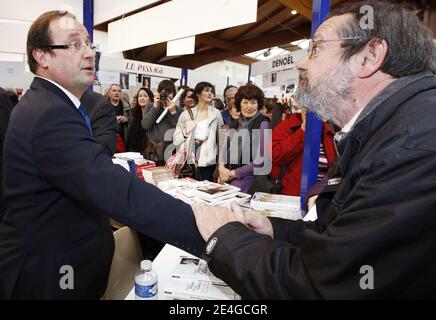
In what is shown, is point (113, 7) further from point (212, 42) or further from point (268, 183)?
point (212, 42)

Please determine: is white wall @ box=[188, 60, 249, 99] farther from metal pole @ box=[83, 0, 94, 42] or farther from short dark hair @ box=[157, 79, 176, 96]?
metal pole @ box=[83, 0, 94, 42]

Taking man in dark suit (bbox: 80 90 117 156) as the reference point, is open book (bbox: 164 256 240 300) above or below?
below

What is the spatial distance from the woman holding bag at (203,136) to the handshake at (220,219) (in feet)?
6.15

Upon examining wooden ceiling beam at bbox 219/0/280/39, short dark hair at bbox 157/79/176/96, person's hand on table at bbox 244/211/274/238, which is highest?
wooden ceiling beam at bbox 219/0/280/39

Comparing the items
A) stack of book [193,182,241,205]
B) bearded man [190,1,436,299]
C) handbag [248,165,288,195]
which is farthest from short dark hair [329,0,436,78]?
handbag [248,165,288,195]

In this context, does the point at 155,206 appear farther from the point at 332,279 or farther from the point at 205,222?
the point at 332,279

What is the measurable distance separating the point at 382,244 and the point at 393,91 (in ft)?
1.30

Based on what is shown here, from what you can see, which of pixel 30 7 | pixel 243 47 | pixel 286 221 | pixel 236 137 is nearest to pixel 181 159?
pixel 236 137

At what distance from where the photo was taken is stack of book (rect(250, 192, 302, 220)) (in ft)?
5.98

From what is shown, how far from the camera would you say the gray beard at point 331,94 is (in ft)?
3.15

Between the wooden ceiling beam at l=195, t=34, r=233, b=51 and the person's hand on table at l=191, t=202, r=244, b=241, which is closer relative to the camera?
the person's hand on table at l=191, t=202, r=244, b=241

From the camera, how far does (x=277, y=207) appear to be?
190cm

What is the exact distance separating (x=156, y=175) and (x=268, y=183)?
90 cm
